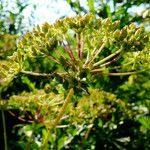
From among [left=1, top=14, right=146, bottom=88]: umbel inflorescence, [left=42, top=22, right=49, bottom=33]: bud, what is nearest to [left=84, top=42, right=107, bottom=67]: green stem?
[left=1, top=14, right=146, bottom=88]: umbel inflorescence

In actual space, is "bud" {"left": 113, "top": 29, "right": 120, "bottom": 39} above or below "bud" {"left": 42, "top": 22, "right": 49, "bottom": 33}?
below

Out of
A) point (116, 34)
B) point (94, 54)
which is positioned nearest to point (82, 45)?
point (94, 54)

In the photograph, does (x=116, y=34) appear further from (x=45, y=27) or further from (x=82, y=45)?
(x=45, y=27)

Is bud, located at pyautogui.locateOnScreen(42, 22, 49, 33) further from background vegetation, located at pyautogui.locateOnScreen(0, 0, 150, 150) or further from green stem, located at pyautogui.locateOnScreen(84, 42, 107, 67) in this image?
green stem, located at pyautogui.locateOnScreen(84, 42, 107, 67)

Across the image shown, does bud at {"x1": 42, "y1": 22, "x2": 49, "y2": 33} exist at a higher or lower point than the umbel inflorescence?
higher

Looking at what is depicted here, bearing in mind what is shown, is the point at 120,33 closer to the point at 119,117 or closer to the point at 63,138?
the point at 63,138

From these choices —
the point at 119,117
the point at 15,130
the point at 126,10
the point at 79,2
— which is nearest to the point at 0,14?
the point at 79,2

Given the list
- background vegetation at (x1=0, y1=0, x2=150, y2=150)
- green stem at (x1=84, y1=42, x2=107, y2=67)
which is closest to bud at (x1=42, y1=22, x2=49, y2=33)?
background vegetation at (x1=0, y1=0, x2=150, y2=150)

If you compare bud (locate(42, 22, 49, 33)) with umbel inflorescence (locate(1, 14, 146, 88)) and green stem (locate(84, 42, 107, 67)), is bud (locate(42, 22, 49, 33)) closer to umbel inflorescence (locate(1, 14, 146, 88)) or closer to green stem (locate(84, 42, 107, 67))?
umbel inflorescence (locate(1, 14, 146, 88))
